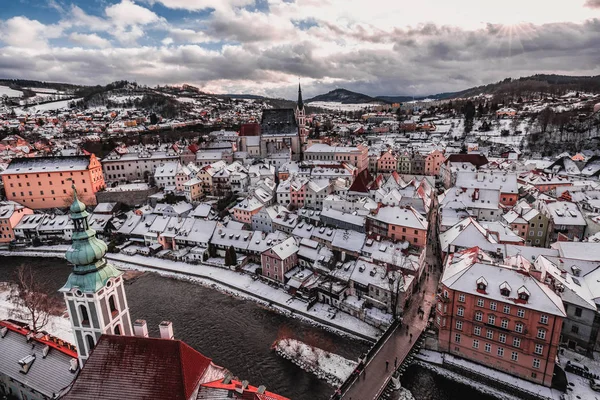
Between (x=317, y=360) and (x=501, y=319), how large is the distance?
15.6 metres

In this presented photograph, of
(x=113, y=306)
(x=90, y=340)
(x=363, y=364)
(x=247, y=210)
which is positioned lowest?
(x=363, y=364)

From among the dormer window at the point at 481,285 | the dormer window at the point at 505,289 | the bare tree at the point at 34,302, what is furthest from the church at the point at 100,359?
the dormer window at the point at 505,289

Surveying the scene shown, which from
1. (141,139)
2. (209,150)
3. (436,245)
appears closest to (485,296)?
(436,245)

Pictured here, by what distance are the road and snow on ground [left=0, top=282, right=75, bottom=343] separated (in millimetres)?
27861

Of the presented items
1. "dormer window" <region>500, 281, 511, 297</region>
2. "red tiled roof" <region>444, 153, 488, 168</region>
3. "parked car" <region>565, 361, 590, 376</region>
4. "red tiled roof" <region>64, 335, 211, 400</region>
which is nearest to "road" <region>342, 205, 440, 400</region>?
"dormer window" <region>500, 281, 511, 297</region>

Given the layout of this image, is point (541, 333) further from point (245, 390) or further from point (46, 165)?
point (46, 165)

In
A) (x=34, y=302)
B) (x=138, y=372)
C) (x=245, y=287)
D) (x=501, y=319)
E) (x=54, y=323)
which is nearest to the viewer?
(x=138, y=372)

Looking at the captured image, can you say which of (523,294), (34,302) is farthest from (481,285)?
(34,302)

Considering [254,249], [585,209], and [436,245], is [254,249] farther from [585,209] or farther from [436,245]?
[585,209]

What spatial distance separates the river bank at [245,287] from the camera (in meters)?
36.1

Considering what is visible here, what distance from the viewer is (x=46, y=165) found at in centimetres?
6750

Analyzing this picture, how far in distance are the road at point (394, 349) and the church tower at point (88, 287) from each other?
55.5 feet

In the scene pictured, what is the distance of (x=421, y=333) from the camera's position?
3222cm

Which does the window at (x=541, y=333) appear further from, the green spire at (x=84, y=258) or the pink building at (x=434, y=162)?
the pink building at (x=434, y=162)
